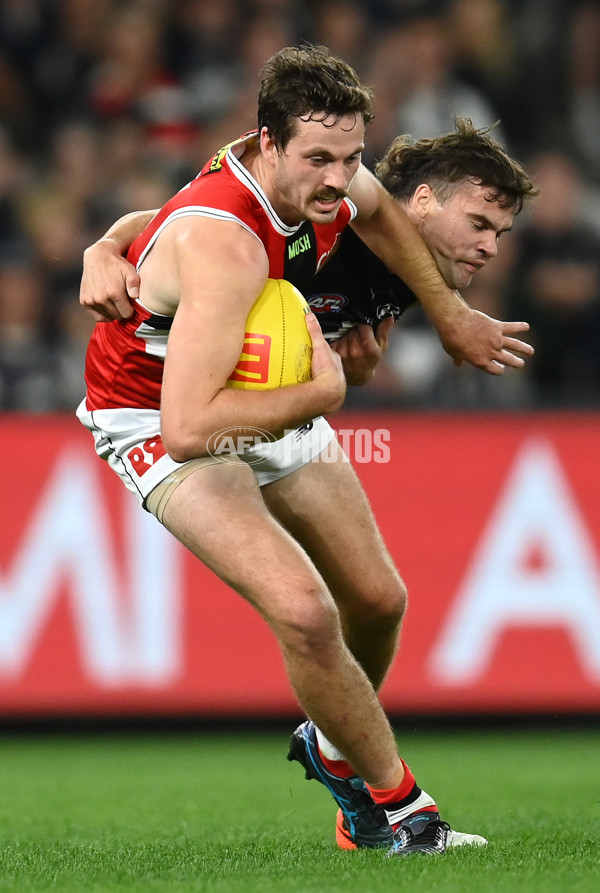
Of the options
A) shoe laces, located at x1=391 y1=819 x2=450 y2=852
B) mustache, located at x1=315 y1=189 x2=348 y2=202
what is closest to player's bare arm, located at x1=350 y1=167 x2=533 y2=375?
mustache, located at x1=315 y1=189 x2=348 y2=202

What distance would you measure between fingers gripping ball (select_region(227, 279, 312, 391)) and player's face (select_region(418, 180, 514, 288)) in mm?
983

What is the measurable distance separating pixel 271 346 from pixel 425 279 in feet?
3.34

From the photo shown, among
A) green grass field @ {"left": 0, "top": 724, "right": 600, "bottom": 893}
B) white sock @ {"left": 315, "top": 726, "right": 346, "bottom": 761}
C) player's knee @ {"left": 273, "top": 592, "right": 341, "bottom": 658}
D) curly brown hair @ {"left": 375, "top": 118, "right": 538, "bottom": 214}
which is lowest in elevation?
green grass field @ {"left": 0, "top": 724, "right": 600, "bottom": 893}

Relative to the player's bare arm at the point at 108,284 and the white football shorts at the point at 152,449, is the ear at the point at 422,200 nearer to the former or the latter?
the white football shorts at the point at 152,449

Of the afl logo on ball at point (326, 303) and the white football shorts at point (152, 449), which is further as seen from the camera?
the afl logo on ball at point (326, 303)

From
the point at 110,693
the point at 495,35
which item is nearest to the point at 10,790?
the point at 110,693

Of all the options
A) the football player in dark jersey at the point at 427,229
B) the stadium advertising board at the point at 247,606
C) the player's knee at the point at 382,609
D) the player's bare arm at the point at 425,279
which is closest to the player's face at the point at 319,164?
the player's bare arm at the point at 425,279

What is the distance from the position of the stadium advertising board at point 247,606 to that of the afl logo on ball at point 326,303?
2706mm

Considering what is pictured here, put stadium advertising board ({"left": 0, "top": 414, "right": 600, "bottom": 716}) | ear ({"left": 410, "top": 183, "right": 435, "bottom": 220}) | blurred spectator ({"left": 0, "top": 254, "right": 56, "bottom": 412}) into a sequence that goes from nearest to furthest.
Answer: ear ({"left": 410, "top": 183, "right": 435, "bottom": 220})
stadium advertising board ({"left": 0, "top": 414, "right": 600, "bottom": 716})
blurred spectator ({"left": 0, "top": 254, "right": 56, "bottom": 412})

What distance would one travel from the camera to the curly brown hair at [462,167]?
4887 mm

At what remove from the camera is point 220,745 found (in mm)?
7559

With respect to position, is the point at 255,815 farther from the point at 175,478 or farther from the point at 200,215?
the point at 200,215

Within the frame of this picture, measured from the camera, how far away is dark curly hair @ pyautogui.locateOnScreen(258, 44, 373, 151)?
4.14 m

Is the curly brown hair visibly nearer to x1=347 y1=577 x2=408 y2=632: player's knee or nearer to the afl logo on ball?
the afl logo on ball
